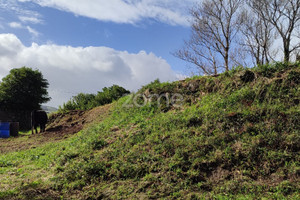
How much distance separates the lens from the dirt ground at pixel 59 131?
1081 centimetres

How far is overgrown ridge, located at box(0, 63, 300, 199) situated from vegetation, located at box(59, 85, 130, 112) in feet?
26.6

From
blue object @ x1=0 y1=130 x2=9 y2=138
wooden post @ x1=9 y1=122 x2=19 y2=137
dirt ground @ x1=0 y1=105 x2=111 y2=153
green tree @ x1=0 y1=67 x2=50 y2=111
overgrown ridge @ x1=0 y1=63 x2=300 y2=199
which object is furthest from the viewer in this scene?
green tree @ x1=0 y1=67 x2=50 y2=111

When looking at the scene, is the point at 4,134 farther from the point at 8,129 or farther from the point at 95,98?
the point at 95,98

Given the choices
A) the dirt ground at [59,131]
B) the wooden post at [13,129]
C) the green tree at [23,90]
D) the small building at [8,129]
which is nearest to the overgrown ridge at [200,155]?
the dirt ground at [59,131]

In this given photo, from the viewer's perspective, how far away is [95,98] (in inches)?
659

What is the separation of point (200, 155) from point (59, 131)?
9513mm

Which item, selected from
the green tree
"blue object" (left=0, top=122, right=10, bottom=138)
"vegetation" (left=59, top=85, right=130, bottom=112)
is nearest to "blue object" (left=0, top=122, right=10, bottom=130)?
"blue object" (left=0, top=122, right=10, bottom=138)

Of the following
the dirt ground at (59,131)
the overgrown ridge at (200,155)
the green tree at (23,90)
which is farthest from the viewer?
the green tree at (23,90)

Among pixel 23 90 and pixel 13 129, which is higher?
pixel 23 90

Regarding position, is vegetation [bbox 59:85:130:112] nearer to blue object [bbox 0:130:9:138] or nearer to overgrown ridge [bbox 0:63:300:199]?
blue object [bbox 0:130:9:138]

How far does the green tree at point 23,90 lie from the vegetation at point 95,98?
6233 mm

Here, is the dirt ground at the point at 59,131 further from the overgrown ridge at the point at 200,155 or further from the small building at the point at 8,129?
the overgrown ridge at the point at 200,155

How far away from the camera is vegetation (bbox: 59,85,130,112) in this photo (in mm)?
16125

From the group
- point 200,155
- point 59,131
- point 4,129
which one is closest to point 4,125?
point 4,129
